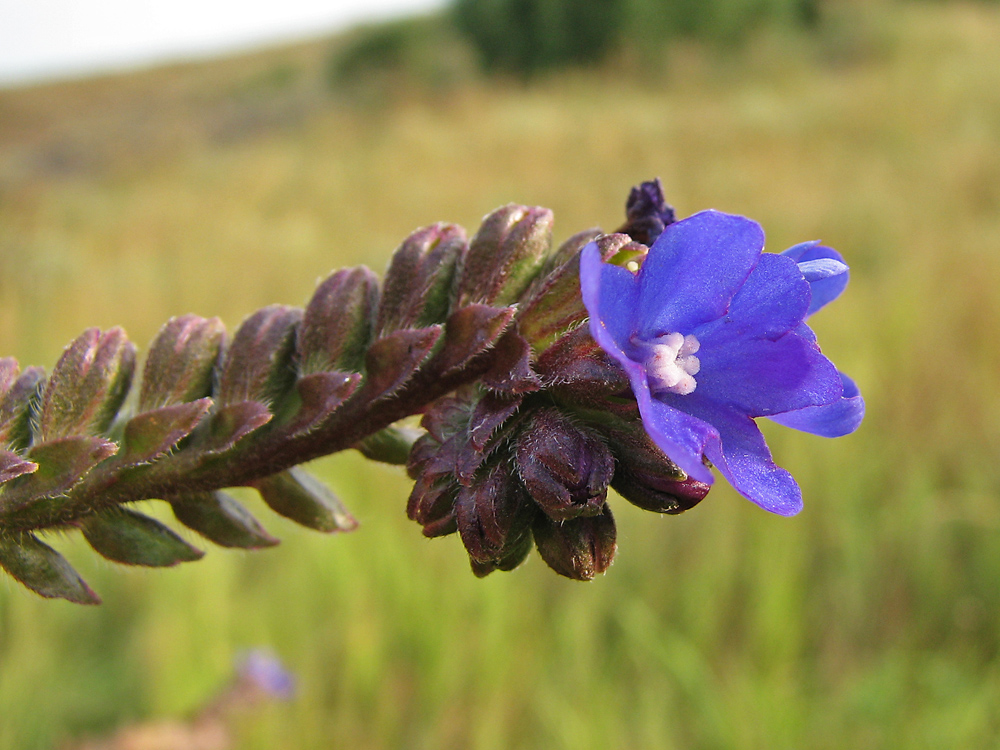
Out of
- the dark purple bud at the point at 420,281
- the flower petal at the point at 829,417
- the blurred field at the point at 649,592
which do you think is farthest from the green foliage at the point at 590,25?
the flower petal at the point at 829,417

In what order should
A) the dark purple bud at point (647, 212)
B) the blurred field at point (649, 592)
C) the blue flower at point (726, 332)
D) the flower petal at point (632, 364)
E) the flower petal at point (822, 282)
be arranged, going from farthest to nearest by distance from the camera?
the blurred field at point (649, 592) < the dark purple bud at point (647, 212) < the flower petal at point (822, 282) < the blue flower at point (726, 332) < the flower petal at point (632, 364)

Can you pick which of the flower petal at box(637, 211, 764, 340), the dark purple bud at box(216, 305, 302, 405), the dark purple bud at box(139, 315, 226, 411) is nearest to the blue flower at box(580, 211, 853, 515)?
the flower petal at box(637, 211, 764, 340)

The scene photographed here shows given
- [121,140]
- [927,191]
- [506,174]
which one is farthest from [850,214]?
[121,140]

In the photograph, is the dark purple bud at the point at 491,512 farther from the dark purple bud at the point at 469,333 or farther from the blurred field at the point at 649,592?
the blurred field at the point at 649,592

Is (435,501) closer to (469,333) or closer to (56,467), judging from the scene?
(469,333)

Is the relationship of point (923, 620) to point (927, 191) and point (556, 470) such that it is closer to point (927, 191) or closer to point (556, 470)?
point (556, 470)
